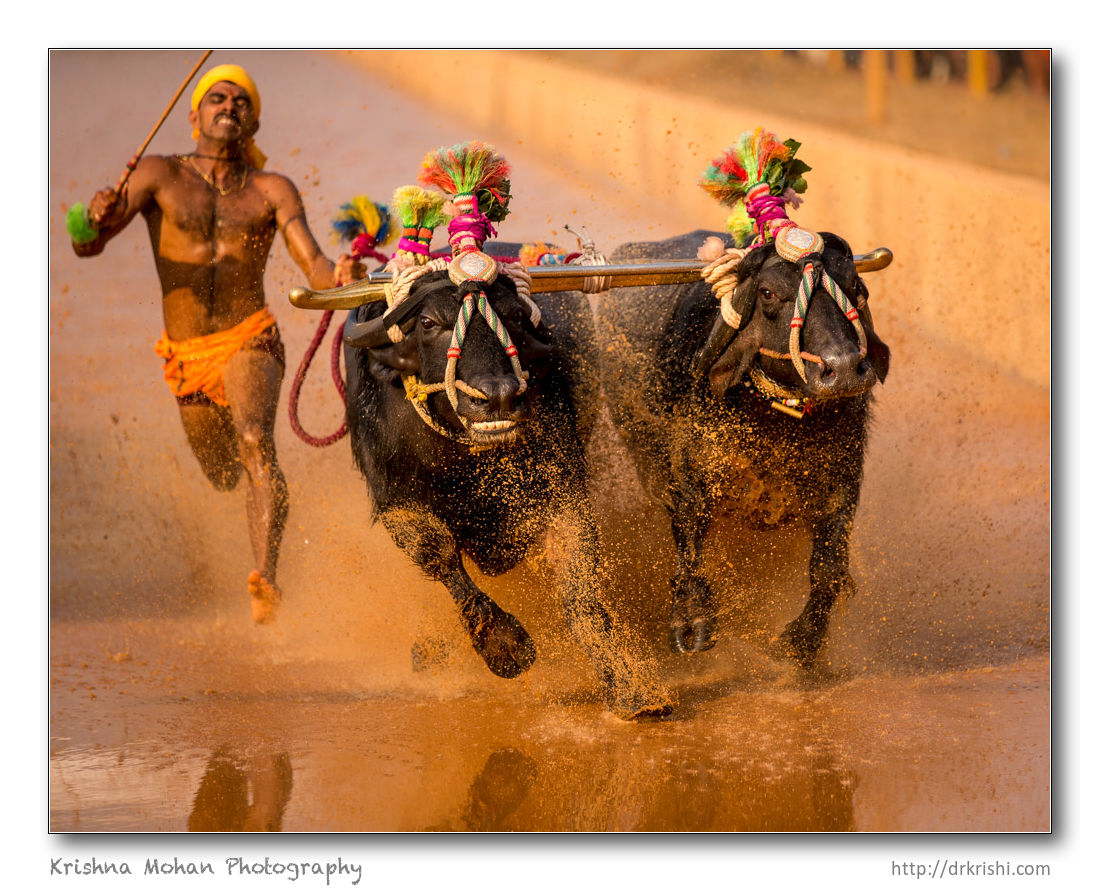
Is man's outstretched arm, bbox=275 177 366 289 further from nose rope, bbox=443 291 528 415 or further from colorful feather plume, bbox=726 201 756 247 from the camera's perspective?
colorful feather plume, bbox=726 201 756 247

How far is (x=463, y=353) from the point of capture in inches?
168

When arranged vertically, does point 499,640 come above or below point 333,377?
below

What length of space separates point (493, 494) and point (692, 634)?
971mm

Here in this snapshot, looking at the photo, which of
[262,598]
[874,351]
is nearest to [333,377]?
[262,598]

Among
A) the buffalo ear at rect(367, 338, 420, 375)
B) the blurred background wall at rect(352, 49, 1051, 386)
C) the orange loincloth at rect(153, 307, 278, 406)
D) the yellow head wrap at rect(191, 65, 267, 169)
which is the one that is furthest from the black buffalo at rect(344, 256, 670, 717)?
the blurred background wall at rect(352, 49, 1051, 386)

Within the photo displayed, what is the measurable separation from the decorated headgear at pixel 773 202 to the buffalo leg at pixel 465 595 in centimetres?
125

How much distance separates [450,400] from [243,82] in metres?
2.23

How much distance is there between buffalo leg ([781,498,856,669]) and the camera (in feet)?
16.8

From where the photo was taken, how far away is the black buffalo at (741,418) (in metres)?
4.61

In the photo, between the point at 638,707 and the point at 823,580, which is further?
the point at 823,580

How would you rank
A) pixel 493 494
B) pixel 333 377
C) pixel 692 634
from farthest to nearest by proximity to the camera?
pixel 333 377 → pixel 692 634 → pixel 493 494

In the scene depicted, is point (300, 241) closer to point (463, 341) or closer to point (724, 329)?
point (463, 341)

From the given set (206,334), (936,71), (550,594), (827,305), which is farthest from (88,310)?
(936,71)

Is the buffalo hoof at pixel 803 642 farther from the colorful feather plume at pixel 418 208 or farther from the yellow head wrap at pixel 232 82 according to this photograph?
the yellow head wrap at pixel 232 82
